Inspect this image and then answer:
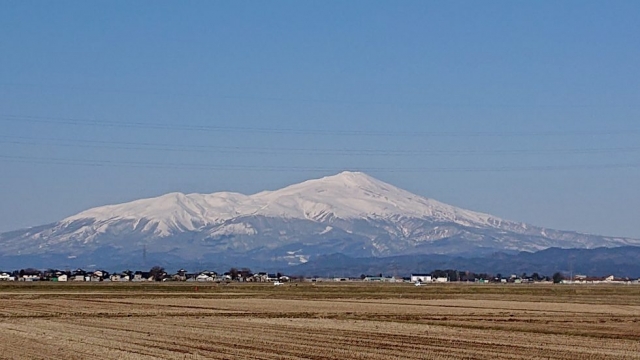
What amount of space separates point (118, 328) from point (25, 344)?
24.8 ft

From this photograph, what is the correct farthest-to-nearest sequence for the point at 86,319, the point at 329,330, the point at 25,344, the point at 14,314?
the point at 14,314, the point at 86,319, the point at 329,330, the point at 25,344

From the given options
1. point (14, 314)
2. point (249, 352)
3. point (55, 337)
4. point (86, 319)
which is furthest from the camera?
point (14, 314)

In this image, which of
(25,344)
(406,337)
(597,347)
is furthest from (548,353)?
(25,344)

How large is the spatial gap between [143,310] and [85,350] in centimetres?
2549

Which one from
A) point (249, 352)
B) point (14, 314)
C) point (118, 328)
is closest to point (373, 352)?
point (249, 352)

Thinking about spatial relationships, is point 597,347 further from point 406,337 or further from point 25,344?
point 25,344

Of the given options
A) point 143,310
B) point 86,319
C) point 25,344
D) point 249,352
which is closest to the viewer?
point 249,352

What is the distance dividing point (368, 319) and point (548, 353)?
1778 centimetres

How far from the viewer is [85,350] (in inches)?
1171

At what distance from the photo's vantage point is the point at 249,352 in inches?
1157

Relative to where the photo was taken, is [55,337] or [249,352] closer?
Result: [249,352]

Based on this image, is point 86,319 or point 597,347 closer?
point 597,347

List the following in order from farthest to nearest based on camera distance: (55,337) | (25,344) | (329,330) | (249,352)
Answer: (329,330) < (55,337) < (25,344) < (249,352)

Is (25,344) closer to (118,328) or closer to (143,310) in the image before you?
(118,328)
